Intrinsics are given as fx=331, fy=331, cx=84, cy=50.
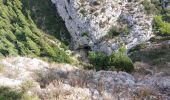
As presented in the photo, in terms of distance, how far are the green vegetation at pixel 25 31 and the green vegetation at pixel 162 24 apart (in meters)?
19.3

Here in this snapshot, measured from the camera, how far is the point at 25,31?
75.8 metres

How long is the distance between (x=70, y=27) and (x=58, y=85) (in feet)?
223

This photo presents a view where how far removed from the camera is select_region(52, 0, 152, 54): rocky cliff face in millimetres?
69125

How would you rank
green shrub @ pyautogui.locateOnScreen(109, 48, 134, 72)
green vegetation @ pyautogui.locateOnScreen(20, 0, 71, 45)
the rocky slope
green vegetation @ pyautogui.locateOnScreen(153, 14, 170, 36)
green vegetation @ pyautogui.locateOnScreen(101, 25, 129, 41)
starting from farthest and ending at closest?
1. green vegetation @ pyautogui.locateOnScreen(20, 0, 71, 45)
2. green vegetation @ pyautogui.locateOnScreen(101, 25, 129, 41)
3. green vegetation @ pyautogui.locateOnScreen(153, 14, 170, 36)
4. green shrub @ pyautogui.locateOnScreen(109, 48, 134, 72)
5. the rocky slope

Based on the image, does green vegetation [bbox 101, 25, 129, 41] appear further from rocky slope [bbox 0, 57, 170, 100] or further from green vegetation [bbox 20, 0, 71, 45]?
rocky slope [bbox 0, 57, 170, 100]

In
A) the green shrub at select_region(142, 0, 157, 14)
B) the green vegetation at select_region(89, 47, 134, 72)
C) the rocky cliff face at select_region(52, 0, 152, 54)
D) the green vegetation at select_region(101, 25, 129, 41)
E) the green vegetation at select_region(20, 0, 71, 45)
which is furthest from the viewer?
the green vegetation at select_region(20, 0, 71, 45)

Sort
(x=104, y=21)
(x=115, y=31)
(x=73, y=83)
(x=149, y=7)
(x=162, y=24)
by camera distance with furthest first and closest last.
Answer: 1. (x=104, y=21)
2. (x=149, y=7)
3. (x=115, y=31)
4. (x=162, y=24)
5. (x=73, y=83)

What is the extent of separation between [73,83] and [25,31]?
63.0 m

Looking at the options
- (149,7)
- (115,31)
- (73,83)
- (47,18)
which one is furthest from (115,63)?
(47,18)

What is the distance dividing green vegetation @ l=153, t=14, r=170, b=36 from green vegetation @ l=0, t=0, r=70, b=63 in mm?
19270

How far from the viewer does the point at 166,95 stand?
14.9 meters

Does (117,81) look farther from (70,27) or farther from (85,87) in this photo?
(70,27)

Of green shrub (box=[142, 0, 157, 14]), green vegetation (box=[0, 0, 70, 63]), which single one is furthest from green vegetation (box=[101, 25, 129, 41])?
green vegetation (box=[0, 0, 70, 63])

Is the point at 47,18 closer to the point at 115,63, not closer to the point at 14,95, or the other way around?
the point at 115,63
